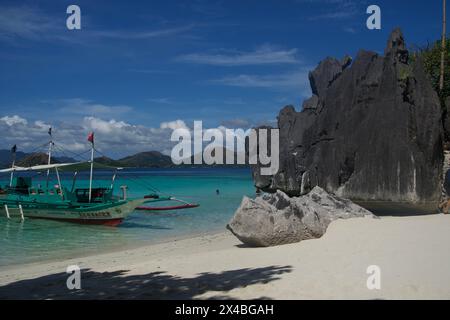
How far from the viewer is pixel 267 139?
219 ft

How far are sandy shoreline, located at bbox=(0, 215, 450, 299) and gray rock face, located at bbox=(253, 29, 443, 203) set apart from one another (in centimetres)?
1007

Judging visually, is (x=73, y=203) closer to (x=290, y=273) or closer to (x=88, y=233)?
(x=88, y=233)

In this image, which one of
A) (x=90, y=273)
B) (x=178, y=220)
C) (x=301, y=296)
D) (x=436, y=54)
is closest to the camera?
(x=301, y=296)

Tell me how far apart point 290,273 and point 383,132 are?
66.2ft

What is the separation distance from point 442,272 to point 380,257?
1985 mm

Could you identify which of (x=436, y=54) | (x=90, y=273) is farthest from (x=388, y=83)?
(x=90, y=273)

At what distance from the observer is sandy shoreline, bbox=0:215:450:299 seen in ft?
28.2

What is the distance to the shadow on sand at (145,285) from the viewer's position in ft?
29.2

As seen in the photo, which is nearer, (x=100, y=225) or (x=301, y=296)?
(x=301, y=296)

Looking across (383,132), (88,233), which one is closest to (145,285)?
(88,233)

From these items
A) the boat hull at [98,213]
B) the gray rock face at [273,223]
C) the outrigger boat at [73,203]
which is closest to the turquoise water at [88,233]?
the boat hull at [98,213]

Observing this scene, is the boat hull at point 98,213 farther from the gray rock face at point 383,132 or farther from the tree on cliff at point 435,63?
the tree on cliff at point 435,63

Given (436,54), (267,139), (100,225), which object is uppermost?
(436,54)
